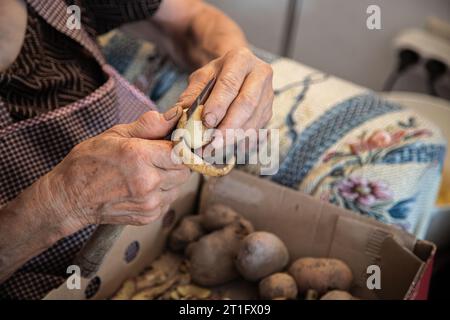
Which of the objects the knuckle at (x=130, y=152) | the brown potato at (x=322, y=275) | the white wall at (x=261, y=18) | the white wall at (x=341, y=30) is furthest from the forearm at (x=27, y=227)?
the white wall at (x=261, y=18)

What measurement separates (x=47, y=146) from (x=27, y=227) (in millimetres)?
148

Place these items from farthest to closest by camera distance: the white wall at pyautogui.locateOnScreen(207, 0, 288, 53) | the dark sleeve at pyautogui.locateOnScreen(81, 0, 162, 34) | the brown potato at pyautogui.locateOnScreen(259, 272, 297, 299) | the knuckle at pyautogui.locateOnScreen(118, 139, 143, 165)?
the white wall at pyautogui.locateOnScreen(207, 0, 288, 53) → the dark sleeve at pyautogui.locateOnScreen(81, 0, 162, 34) → the brown potato at pyautogui.locateOnScreen(259, 272, 297, 299) → the knuckle at pyautogui.locateOnScreen(118, 139, 143, 165)

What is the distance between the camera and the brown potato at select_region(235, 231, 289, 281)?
749 millimetres

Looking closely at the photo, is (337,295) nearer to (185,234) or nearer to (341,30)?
(185,234)

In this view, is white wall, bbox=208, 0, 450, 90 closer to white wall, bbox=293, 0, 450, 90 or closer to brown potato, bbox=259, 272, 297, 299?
white wall, bbox=293, 0, 450, 90

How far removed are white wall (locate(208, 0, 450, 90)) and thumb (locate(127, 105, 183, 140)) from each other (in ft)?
4.06

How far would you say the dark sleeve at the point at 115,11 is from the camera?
0.88 metres

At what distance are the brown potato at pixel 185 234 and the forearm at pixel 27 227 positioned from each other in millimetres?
253

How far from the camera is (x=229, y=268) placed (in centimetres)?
79

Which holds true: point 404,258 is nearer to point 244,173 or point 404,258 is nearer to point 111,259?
point 244,173

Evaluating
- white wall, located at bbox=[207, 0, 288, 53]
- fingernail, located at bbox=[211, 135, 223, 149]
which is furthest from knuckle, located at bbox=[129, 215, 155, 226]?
white wall, located at bbox=[207, 0, 288, 53]

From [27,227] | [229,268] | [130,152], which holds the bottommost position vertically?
[229,268]

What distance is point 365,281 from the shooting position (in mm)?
755

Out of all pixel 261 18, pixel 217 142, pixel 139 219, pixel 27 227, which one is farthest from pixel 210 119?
pixel 261 18
